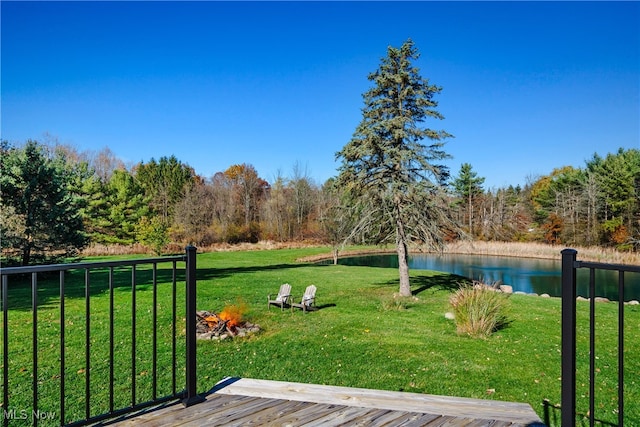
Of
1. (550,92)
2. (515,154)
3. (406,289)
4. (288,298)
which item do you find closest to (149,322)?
(288,298)

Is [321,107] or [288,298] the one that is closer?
[288,298]

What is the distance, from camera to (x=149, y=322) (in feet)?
22.0

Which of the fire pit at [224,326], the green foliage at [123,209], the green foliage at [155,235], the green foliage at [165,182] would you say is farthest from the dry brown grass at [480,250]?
the fire pit at [224,326]

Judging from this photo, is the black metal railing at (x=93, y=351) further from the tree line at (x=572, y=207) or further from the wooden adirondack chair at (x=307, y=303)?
the tree line at (x=572, y=207)

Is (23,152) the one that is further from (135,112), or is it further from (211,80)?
(135,112)

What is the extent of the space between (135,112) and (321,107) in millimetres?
11511

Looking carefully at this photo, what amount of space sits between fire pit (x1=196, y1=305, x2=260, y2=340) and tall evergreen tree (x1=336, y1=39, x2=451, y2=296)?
4.91 meters

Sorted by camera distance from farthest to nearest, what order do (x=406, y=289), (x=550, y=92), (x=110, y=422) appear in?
1. (x=550, y=92)
2. (x=406, y=289)
3. (x=110, y=422)

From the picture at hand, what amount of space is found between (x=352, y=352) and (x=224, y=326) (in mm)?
2177

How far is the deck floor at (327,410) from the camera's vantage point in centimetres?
212

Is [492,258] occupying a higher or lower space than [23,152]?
lower

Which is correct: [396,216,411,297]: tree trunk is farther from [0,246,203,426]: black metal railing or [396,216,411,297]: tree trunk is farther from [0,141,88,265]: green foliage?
[0,141,88,265]: green foliage

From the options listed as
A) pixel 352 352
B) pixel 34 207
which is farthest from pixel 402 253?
pixel 34 207

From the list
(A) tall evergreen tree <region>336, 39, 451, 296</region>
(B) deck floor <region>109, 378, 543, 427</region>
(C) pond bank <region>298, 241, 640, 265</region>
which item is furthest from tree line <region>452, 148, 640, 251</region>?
(B) deck floor <region>109, 378, 543, 427</region>
